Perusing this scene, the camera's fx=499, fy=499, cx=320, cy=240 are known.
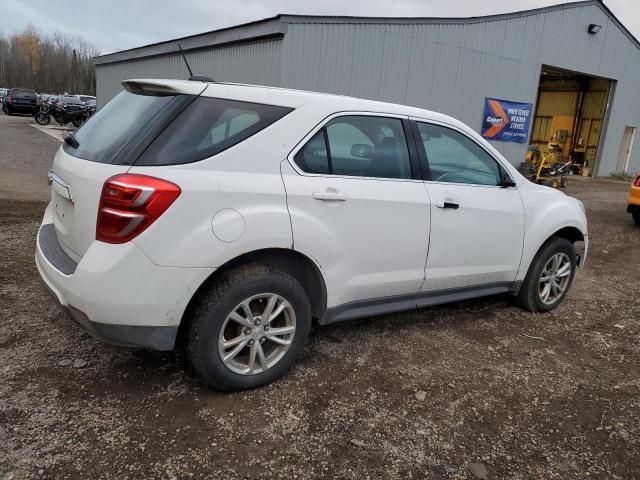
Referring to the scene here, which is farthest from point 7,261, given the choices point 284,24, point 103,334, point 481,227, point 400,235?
point 284,24

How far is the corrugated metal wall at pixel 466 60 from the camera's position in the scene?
10.6m

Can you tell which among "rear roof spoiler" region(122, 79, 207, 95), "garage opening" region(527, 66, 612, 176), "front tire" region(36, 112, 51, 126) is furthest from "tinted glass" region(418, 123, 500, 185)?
"front tire" region(36, 112, 51, 126)

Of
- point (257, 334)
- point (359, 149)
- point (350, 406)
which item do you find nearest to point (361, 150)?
point (359, 149)

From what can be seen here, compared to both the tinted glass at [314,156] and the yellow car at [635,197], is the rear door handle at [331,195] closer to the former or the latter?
the tinted glass at [314,156]

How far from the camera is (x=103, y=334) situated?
2.53 m

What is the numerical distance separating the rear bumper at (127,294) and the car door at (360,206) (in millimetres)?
715

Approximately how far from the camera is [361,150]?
332 cm

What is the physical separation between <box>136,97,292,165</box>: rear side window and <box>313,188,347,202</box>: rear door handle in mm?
500

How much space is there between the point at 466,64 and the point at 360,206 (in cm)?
1206

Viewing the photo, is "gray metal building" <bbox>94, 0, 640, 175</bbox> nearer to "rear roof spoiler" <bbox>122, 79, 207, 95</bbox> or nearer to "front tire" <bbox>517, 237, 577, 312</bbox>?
"front tire" <bbox>517, 237, 577, 312</bbox>

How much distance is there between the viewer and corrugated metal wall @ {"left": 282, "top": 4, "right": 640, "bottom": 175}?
10578mm

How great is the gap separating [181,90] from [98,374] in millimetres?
A: 1770

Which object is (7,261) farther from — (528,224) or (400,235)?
(528,224)

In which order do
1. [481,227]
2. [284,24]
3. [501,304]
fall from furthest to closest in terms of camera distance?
[284,24]
[501,304]
[481,227]
